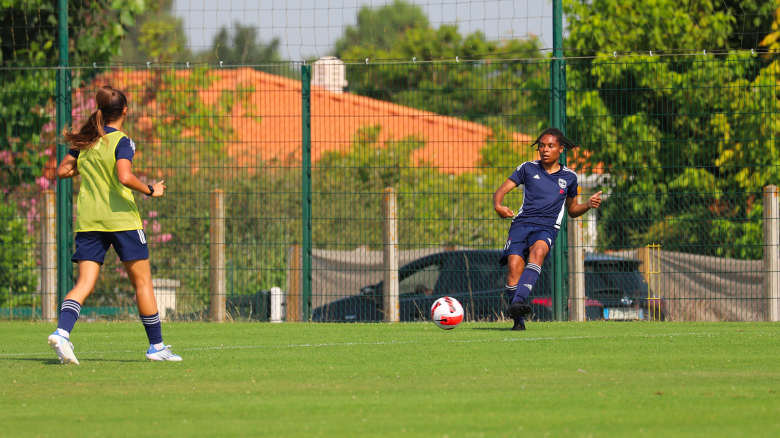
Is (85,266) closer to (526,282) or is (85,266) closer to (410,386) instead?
(410,386)

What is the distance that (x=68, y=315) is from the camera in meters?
6.14

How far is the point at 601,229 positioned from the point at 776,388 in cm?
636

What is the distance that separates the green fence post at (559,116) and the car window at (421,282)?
1.39 metres

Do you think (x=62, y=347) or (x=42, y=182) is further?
(x=42, y=182)

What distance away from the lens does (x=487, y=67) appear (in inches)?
430

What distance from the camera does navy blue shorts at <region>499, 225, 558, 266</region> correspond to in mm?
8445

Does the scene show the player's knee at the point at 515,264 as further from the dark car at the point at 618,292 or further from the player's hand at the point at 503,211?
the dark car at the point at 618,292

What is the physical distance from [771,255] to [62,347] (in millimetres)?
7899

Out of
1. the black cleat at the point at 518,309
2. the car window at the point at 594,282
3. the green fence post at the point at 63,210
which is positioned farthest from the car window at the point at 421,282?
the green fence post at the point at 63,210

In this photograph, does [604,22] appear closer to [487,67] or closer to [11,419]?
[487,67]

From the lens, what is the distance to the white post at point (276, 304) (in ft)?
36.6

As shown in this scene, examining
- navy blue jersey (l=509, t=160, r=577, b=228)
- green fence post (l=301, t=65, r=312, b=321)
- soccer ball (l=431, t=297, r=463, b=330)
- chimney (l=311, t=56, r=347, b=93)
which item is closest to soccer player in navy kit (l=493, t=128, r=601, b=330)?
navy blue jersey (l=509, t=160, r=577, b=228)

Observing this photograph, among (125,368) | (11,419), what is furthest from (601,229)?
(11,419)

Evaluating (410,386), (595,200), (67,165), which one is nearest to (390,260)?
(595,200)
